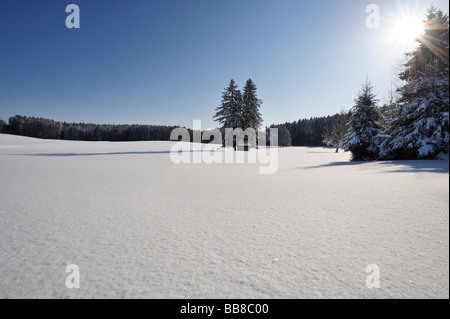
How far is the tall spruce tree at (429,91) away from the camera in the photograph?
3.04 ft

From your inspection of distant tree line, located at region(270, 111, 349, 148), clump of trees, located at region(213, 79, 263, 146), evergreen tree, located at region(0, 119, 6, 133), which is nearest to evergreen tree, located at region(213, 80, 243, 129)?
clump of trees, located at region(213, 79, 263, 146)

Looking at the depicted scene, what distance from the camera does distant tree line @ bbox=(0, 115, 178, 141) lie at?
223 ft

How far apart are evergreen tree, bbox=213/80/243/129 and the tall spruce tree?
89.0 ft

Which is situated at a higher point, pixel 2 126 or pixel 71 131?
pixel 2 126

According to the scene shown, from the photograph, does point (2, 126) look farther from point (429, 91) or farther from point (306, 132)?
point (306, 132)

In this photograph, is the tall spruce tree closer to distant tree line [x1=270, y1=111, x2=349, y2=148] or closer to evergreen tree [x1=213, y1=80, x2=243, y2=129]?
evergreen tree [x1=213, y1=80, x2=243, y2=129]

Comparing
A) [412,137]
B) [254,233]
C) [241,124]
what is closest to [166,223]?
[254,233]

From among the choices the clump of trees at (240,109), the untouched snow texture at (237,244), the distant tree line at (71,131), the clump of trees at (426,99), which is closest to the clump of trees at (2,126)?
the distant tree line at (71,131)

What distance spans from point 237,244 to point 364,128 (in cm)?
1670

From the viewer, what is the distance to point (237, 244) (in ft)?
9.72

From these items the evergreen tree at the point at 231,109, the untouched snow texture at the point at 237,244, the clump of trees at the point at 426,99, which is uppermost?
the evergreen tree at the point at 231,109

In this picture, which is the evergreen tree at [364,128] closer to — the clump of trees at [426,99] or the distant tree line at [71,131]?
the clump of trees at [426,99]

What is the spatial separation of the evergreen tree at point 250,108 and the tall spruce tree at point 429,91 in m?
27.9

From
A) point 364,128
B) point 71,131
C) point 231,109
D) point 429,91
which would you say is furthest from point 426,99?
point 71,131
